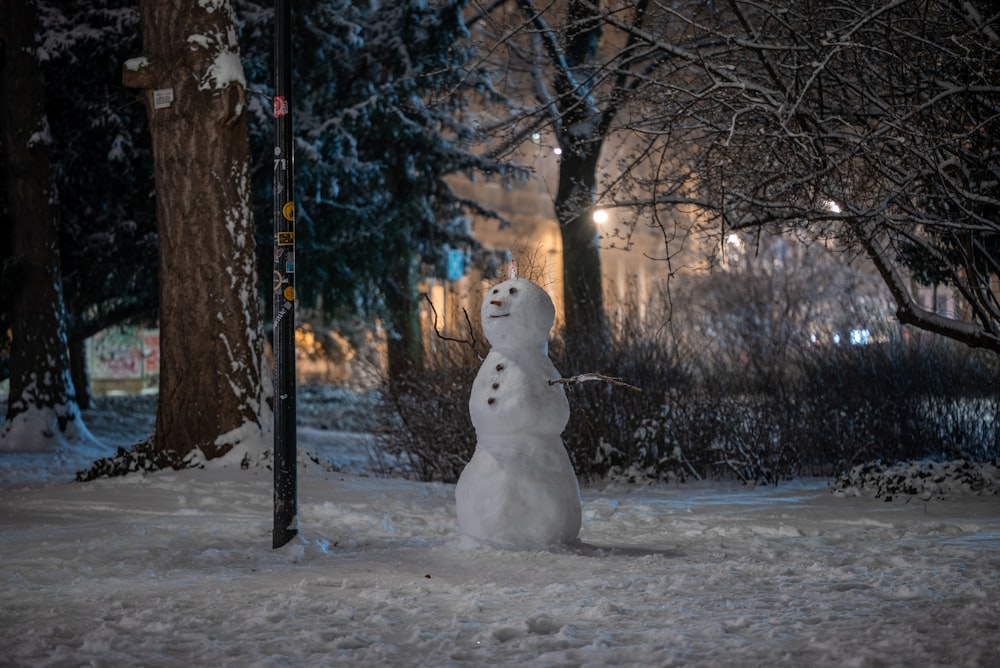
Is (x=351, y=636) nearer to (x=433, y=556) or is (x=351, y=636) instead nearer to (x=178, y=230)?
(x=433, y=556)

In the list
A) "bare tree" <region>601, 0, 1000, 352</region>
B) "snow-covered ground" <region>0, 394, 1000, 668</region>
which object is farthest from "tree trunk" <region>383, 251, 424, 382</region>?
"bare tree" <region>601, 0, 1000, 352</region>

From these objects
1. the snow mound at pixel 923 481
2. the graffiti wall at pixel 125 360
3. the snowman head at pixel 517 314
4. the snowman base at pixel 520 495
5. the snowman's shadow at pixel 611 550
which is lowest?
the snowman's shadow at pixel 611 550

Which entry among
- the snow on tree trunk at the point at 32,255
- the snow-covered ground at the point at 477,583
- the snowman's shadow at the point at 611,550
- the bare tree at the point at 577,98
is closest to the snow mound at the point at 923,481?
the snow-covered ground at the point at 477,583

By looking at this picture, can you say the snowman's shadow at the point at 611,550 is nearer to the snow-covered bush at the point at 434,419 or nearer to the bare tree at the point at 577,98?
the bare tree at the point at 577,98

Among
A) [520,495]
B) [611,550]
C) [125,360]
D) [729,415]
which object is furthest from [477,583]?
[125,360]

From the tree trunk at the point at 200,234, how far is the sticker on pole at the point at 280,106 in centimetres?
432

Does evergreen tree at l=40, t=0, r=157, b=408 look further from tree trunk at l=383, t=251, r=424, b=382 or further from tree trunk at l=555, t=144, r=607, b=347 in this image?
tree trunk at l=555, t=144, r=607, b=347

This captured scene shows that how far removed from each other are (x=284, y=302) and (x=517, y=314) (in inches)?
62.9

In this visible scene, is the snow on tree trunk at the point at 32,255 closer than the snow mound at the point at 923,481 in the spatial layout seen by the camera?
No

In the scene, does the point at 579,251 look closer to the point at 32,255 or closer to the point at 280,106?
the point at 32,255

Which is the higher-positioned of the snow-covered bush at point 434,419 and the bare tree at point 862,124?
the bare tree at point 862,124

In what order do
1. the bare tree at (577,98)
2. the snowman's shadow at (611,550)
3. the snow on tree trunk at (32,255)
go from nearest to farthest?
the snowman's shadow at (611,550)
the bare tree at (577,98)
the snow on tree trunk at (32,255)

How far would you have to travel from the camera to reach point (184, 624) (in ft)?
17.9

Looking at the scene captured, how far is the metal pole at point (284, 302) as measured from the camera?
291 inches
